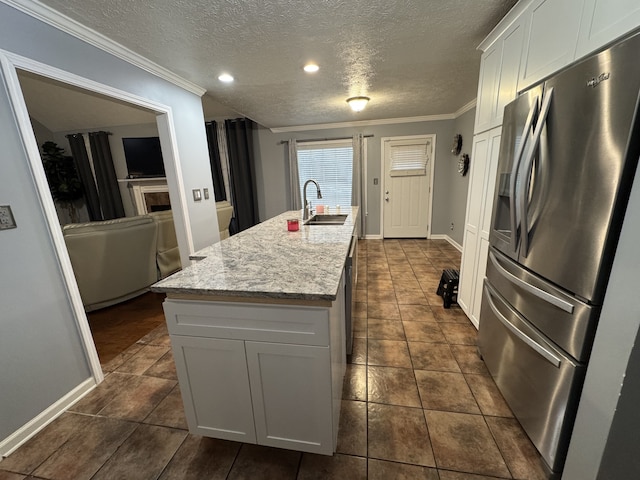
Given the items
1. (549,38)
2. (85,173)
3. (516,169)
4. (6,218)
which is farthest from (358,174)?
(85,173)

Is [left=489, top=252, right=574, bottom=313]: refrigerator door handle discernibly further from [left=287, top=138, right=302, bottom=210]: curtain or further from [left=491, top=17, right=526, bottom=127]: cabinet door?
[left=287, top=138, right=302, bottom=210]: curtain

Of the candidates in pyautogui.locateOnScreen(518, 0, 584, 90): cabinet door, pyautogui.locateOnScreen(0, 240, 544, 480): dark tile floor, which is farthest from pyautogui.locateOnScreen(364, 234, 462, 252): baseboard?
pyautogui.locateOnScreen(518, 0, 584, 90): cabinet door

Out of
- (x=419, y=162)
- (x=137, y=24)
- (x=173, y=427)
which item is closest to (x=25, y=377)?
(x=173, y=427)

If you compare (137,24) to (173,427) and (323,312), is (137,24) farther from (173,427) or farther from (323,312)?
(173,427)

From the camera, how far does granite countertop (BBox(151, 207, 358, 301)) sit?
1.01 metres

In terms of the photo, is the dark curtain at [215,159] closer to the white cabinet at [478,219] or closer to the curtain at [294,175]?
the curtain at [294,175]

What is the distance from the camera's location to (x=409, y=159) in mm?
5000

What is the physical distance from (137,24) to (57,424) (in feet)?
8.24

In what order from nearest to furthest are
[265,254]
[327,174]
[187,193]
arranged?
1. [265,254]
2. [187,193]
3. [327,174]

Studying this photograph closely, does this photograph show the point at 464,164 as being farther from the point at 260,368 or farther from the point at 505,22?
the point at 260,368

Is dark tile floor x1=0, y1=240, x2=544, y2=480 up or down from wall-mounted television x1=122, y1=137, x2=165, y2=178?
down

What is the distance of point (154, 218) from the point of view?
287 centimetres

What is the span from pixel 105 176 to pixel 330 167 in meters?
4.69

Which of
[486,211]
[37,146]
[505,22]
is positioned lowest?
[486,211]
